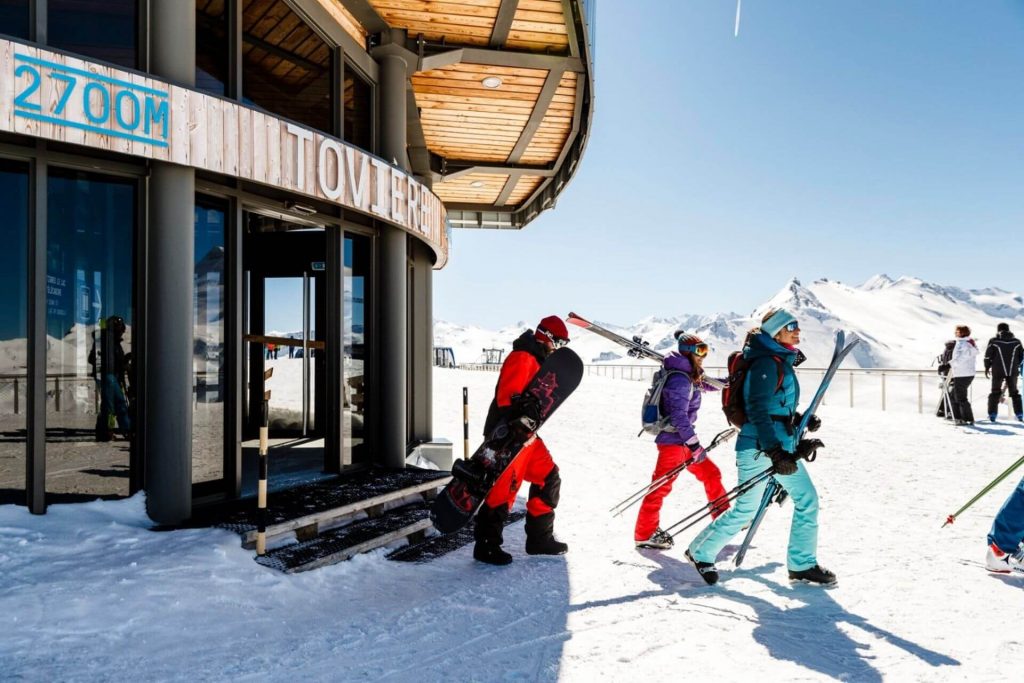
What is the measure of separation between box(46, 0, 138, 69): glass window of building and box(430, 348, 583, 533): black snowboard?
4089 millimetres

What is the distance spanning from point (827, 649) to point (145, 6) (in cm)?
660

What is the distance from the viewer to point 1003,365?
13531mm

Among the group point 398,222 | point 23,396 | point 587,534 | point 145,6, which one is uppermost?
point 145,6

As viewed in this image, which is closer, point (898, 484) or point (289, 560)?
point (289, 560)

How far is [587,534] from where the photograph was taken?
6367 millimetres

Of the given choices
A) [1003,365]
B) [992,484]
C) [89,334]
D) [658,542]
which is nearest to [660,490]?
[658,542]

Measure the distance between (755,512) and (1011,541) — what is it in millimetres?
1748

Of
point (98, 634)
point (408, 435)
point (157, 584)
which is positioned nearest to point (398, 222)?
point (408, 435)

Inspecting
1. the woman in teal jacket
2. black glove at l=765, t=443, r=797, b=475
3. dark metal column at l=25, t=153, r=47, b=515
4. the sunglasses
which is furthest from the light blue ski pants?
dark metal column at l=25, t=153, r=47, b=515

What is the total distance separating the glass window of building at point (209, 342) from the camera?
20.0 ft

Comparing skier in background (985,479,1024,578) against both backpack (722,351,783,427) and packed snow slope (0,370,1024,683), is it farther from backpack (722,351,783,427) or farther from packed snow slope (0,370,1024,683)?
backpack (722,351,783,427)

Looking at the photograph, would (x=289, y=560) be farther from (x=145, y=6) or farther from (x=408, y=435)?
(x=408, y=435)

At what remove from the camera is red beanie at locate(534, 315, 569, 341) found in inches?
218

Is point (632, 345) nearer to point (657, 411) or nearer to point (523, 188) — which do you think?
point (657, 411)
